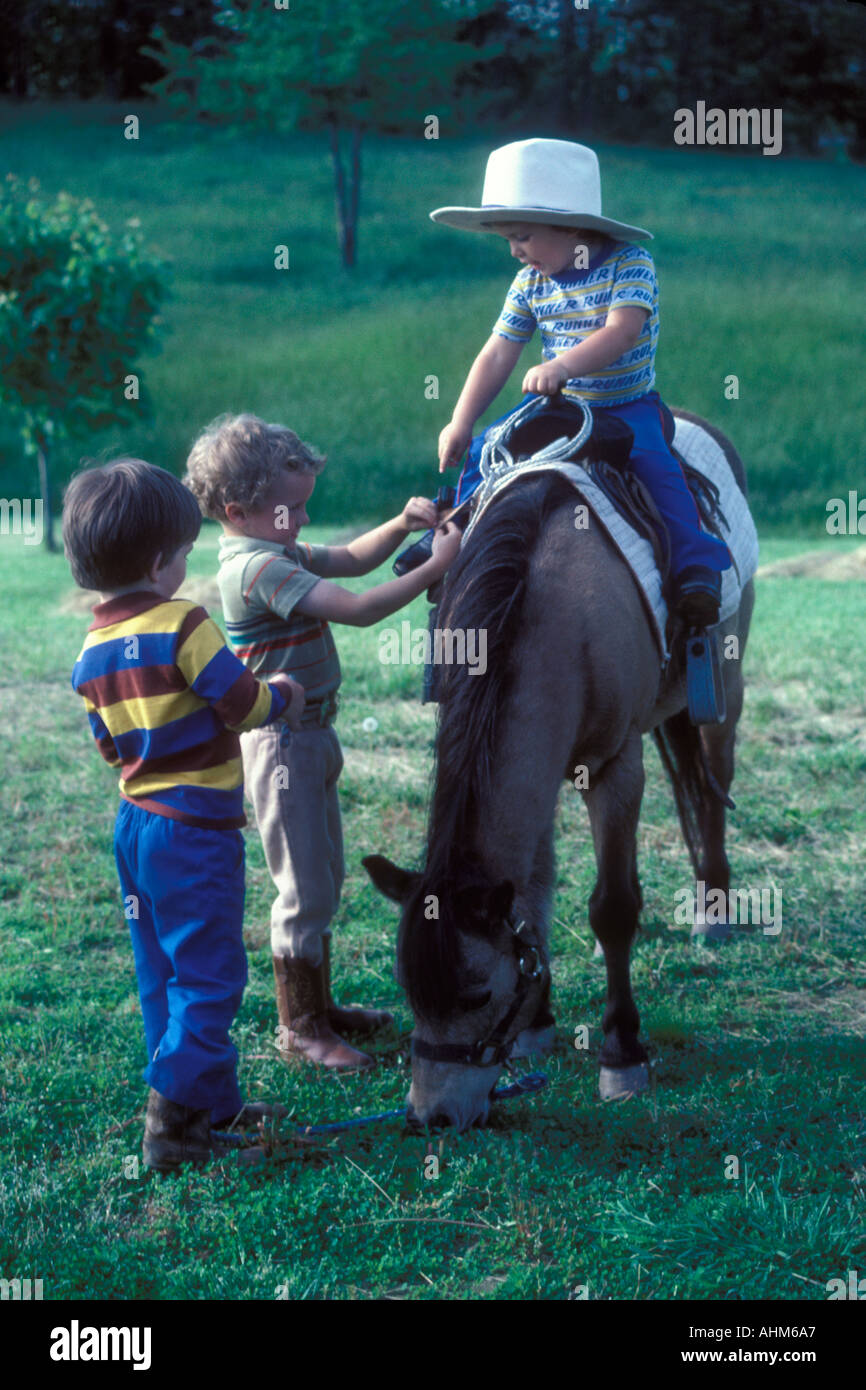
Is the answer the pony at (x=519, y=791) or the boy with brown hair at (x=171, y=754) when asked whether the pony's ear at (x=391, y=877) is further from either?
the boy with brown hair at (x=171, y=754)

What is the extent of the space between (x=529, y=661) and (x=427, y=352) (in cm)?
2341

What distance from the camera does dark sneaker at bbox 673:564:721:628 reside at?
3.89 meters

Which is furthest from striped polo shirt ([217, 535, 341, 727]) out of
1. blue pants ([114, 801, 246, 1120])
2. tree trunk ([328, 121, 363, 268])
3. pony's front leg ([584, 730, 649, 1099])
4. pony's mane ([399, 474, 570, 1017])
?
tree trunk ([328, 121, 363, 268])

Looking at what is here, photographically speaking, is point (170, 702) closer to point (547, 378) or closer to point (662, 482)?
point (547, 378)

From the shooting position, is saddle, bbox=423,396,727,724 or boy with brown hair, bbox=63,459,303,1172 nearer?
boy with brown hair, bbox=63,459,303,1172

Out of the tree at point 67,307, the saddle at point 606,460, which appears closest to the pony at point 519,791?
the saddle at point 606,460

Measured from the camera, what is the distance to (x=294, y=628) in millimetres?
3693

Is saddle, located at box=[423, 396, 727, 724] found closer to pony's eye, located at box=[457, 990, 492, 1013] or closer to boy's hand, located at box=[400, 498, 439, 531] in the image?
boy's hand, located at box=[400, 498, 439, 531]

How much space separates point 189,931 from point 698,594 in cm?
185

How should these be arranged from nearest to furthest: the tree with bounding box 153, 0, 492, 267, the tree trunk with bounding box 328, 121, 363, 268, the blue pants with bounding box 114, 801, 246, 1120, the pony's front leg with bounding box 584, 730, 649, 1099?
the blue pants with bounding box 114, 801, 246, 1120, the pony's front leg with bounding box 584, 730, 649, 1099, the tree with bounding box 153, 0, 492, 267, the tree trunk with bounding box 328, 121, 363, 268

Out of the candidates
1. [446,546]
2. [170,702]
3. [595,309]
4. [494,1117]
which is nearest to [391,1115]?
[494,1117]

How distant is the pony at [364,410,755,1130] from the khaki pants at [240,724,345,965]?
606 mm

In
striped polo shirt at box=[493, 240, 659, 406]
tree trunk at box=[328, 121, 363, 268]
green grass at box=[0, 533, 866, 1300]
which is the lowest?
green grass at box=[0, 533, 866, 1300]
